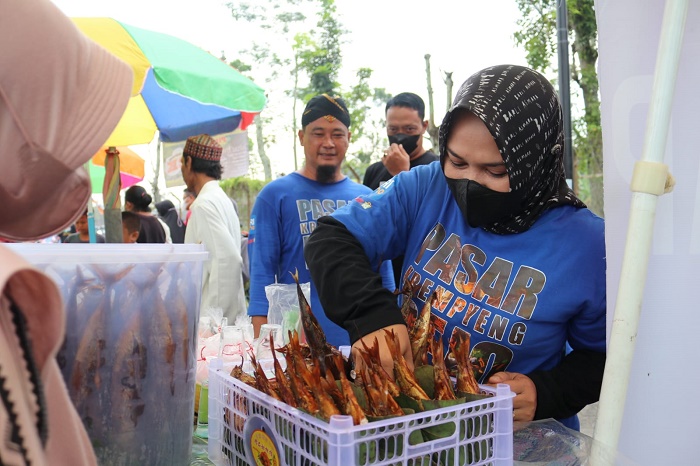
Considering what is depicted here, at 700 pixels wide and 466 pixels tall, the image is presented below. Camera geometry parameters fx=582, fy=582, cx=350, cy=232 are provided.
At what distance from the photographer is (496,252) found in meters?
1.46

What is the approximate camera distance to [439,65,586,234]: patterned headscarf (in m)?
1.48

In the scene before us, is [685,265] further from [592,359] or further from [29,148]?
[29,148]

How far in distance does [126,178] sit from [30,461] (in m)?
10.6

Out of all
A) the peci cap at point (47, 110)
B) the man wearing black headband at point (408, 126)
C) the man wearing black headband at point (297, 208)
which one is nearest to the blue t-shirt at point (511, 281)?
the peci cap at point (47, 110)

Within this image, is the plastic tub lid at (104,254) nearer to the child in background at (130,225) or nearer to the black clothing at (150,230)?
the black clothing at (150,230)

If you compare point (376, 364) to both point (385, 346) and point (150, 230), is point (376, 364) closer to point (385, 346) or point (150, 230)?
point (385, 346)

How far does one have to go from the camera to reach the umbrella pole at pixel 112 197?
4473mm

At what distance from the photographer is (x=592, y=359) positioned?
1.46 meters

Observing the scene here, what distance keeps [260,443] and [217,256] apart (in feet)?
9.83

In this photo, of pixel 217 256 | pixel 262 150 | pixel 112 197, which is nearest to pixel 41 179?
pixel 217 256

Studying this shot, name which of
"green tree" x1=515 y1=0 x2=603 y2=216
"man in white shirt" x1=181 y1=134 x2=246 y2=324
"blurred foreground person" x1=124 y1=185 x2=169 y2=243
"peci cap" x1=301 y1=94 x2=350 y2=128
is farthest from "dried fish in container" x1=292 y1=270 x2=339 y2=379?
"green tree" x1=515 y1=0 x2=603 y2=216

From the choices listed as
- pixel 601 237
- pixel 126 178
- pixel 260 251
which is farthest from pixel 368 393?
pixel 126 178

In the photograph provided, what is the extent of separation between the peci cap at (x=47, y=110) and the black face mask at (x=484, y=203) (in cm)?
90

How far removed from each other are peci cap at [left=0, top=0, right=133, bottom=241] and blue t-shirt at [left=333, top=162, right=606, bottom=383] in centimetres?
86
